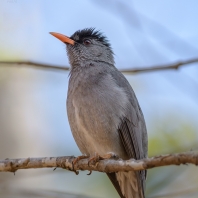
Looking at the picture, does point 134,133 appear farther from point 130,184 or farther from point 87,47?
point 87,47

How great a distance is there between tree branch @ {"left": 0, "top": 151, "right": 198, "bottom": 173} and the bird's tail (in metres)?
0.88

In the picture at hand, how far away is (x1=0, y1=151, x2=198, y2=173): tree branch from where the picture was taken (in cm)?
393

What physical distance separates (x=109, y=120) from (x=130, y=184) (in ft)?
2.90

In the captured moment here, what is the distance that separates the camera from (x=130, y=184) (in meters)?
6.31

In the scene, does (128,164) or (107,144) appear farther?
(107,144)

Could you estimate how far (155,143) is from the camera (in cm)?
795

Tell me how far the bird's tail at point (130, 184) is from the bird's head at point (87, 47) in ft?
5.55

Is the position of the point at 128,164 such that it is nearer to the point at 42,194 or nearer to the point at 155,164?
the point at 155,164

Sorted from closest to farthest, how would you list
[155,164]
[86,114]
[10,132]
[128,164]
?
[155,164], [128,164], [86,114], [10,132]

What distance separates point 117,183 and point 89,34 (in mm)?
2457

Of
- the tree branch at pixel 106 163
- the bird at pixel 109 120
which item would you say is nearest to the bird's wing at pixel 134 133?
the bird at pixel 109 120

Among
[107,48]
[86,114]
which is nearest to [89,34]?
[107,48]

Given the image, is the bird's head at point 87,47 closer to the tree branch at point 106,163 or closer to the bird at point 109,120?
the bird at point 109,120

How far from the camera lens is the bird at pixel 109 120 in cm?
609
